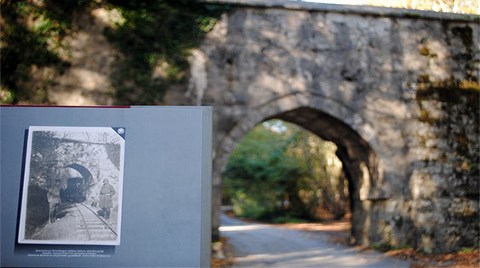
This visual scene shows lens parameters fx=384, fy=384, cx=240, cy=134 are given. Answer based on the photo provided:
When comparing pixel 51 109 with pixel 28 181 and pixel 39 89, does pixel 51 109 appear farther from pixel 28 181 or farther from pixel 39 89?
pixel 39 89

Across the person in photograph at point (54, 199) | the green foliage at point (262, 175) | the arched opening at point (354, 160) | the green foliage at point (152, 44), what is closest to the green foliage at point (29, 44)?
the green foliage at point (152, 44)

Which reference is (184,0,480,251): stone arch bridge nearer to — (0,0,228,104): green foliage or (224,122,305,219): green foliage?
(0,0,228,104): green foliage

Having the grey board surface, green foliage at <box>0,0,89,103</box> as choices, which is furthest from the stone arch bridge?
the grey board surface

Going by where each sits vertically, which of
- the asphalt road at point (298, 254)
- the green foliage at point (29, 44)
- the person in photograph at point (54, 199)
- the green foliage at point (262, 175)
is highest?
the green foliage at point (29, 44)

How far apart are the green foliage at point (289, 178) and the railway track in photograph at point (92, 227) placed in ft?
36.9

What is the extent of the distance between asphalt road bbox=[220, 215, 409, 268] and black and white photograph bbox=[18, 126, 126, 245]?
11.2 ft

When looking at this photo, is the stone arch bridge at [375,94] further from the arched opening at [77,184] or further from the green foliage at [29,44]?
the arched opening at [77,184]

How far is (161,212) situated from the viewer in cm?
308

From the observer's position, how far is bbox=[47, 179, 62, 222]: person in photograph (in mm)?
3064

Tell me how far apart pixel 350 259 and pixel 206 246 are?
4084 mm

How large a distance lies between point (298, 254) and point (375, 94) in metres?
3.27

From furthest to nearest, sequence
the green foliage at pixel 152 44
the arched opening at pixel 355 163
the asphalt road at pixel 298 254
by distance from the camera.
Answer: the arched opening at pixel 355 163 < the green foliage at pixel 152 44 < the asphalt road at pixel 298 254

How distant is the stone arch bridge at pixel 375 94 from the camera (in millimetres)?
6734

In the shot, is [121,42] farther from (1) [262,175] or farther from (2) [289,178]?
(2) [289,178]
